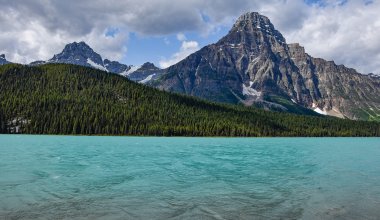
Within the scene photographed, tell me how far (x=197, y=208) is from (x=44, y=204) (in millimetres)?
11398

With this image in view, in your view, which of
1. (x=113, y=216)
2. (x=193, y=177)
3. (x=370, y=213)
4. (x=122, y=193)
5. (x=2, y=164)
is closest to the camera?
(x=113, y=216)

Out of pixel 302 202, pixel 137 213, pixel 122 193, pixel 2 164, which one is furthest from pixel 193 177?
pixel 2 164

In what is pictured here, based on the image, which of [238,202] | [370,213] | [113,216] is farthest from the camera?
[238,202]

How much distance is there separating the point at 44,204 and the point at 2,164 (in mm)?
28670

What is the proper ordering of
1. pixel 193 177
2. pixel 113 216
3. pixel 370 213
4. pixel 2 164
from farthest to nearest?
pixel 2 164, pixel 193 177, pixel 370 213, pixel 113 216

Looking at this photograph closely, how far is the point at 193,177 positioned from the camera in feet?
148

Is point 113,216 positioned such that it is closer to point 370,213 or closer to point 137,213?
point 137,213

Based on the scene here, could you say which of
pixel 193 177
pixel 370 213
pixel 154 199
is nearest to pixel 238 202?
pixel 154 199

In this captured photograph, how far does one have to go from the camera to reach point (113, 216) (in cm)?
2528

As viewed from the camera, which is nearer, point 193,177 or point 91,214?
point 91,214

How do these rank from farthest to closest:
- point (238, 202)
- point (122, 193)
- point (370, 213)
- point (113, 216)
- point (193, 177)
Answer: point (193, 177) < point (122, 193) < point (238, 202) < point (370, 213) < point (113, 216)

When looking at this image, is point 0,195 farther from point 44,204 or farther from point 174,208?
point 174,208

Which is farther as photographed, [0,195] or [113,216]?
[0,195]

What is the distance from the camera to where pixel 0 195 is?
103 ft
